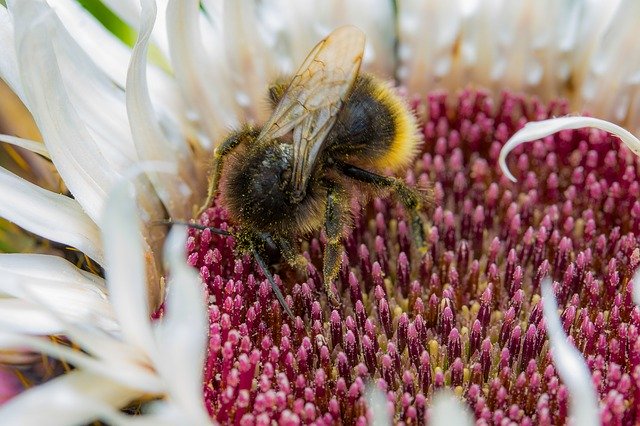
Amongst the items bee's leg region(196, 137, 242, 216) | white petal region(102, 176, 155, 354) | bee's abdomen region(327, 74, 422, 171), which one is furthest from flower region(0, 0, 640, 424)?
bee's abdomen region(327, 74, 422, 171)

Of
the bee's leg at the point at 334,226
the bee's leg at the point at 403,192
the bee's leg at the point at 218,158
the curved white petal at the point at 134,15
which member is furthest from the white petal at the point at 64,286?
the curved white petal at the point at 134,15

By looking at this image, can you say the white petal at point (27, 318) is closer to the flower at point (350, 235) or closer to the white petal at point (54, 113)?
the flower at point (350, 235)

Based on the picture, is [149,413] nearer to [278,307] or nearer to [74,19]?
[278,307]

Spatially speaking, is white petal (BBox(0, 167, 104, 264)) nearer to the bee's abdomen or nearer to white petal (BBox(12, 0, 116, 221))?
white petal (BBox(12, 0, 116, 221))

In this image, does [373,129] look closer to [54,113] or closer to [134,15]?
[54,113]

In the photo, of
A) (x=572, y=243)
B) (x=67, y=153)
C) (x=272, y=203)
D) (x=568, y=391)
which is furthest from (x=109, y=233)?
(x=572, y=243)

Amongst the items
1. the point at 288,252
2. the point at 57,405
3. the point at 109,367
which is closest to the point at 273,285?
the point at 288,252
